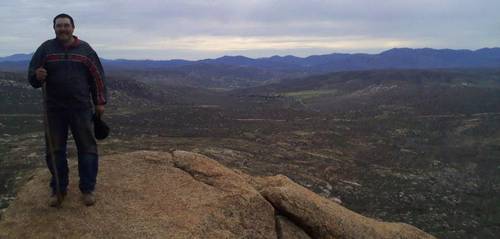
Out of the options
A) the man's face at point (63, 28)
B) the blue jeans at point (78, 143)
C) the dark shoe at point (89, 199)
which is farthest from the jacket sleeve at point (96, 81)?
the dark shoe at point (89, 199)

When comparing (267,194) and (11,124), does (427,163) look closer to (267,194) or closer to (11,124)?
(267,194)

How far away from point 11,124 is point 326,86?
76.7 meters

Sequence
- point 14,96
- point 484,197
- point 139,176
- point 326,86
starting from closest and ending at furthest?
point 139,176
point 484,197
point 14,96
point 326,86

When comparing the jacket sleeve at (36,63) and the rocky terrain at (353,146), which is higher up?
the jacket sleeve at (36,63)

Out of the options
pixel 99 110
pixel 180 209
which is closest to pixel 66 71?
pixel 99 110

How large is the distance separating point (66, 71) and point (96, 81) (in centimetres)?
44

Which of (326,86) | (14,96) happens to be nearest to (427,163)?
(14,96)

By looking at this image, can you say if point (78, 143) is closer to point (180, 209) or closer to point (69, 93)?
point (69, 93)

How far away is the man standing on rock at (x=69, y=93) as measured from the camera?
265 inches

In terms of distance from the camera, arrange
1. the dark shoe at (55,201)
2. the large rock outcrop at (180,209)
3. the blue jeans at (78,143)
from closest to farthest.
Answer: the large rock outcrop at (180,209) → the dark shoe at (55,201) → the blue jeans at (78,143)

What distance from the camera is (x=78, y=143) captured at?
7.12 meters

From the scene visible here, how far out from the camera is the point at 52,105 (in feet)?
22.6

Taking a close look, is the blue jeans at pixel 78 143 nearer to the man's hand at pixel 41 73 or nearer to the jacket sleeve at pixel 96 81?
the jacket sleeve at pixel 96 81

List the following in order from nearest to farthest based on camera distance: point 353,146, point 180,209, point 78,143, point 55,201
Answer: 1. point 55,201
2. point 180,209
3. point 78,143
4. point 353,146
